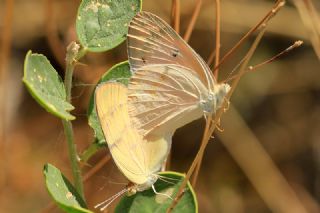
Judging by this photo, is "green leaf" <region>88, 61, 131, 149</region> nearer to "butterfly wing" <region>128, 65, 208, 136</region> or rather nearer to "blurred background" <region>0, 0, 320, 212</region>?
"butterfly wing" <region>128, 65, 208, 136</region>

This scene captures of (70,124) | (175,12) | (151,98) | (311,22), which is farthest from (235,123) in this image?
(70,124)

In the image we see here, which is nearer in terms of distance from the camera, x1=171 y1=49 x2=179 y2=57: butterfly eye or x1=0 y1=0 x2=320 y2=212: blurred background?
x1=171 y1=49 x2=179 y2=57: butterfly eye

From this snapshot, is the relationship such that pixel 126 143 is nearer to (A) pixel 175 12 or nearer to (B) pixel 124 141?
(B) pixel 124 141

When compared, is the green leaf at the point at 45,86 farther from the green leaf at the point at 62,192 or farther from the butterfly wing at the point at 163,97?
the butterfly wing at the point at 163,97

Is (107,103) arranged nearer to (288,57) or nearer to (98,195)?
(98,195)

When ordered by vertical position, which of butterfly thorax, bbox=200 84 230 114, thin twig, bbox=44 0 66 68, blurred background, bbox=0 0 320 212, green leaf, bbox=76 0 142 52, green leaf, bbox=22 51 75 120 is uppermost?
green leaf, bbox=76 0 142 52

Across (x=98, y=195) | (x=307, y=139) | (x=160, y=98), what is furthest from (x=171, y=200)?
(x=307, y=139)

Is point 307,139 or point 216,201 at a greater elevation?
point 307,139

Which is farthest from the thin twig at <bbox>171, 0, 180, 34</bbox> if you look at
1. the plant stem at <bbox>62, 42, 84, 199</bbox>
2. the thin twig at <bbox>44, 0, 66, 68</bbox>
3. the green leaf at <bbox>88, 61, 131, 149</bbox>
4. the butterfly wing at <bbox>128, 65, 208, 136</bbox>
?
the thin twig at <bbox>44, 0, 66, 68</bbox>
